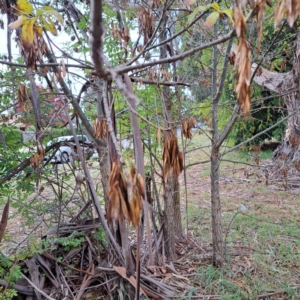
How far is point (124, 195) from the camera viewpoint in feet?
2.04

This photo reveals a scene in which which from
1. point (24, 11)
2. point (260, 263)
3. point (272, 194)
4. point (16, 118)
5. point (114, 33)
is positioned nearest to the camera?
point (24, 11)

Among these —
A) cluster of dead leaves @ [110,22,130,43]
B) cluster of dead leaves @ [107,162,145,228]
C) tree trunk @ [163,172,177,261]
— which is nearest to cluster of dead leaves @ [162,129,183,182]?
cluster of dead leaves @ [107,162,145,228]

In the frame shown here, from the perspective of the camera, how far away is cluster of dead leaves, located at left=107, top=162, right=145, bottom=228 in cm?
61

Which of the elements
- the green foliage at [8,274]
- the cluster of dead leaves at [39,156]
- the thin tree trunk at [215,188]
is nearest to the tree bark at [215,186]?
the thin tree trunk at [215,188]

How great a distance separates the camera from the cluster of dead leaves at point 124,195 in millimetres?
612

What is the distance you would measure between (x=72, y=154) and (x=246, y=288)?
5.49ft

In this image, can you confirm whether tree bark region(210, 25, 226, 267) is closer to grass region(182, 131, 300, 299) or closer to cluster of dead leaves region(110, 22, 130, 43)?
grass region(182, 131, 300, 299)

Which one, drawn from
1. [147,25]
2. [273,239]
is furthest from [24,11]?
[273,239]

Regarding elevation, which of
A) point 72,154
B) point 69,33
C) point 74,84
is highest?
point 69,33

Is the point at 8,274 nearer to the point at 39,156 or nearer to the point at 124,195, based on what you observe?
the point at 39,156

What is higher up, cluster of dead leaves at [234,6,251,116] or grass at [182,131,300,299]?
cluster of dead leaves at [234,6,251,116]

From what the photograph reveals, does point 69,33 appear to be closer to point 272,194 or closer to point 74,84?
point 74,84

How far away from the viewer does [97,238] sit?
1.97 m

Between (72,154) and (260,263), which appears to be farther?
(260,263)
